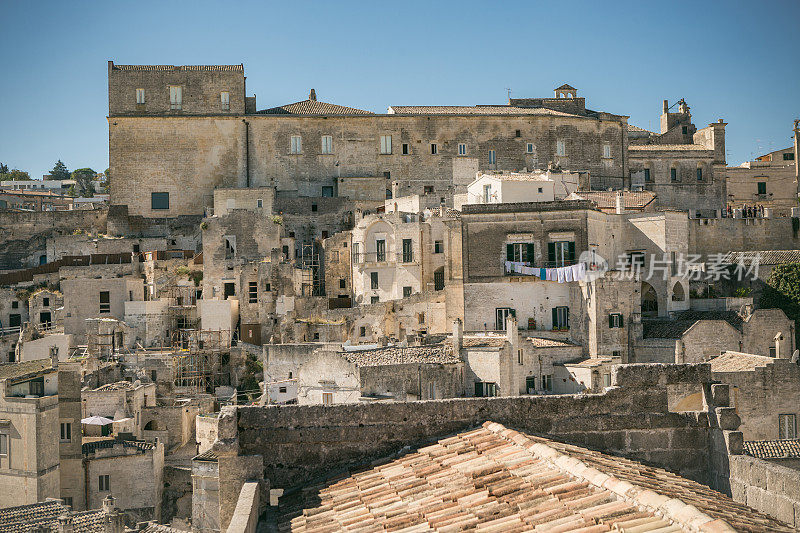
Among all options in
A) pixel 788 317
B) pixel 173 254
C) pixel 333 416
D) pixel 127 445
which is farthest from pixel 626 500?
pixel 173 254

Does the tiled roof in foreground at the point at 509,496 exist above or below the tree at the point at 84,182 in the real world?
below

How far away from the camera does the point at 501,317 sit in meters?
35.3

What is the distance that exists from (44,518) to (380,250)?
22.5 metres

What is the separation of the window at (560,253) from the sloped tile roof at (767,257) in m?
10.5

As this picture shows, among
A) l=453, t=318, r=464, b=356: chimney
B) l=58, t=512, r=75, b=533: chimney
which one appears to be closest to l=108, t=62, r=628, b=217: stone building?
l=453, t=318, r=464, b=356: chimney

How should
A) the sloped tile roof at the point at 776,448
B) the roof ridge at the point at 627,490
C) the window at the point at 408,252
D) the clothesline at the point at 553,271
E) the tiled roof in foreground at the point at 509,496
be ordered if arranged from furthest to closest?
the window at the point at 408,252 → the clothesline at the point at 553,271 → the sloped tile roof at the point at 776,448 → the tiled roof in foreground at the point at 509,496 → the roof ridge at the point at 627,490

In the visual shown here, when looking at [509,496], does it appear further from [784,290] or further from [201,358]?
[784,290]

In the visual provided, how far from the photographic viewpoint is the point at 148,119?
53906 millimetres

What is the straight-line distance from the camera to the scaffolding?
40031mm

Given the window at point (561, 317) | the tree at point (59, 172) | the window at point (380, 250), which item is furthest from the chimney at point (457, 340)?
the tree at point (59, 172)

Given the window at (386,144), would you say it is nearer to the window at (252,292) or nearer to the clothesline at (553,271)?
the window at (252,292)

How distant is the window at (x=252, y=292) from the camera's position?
4291cm

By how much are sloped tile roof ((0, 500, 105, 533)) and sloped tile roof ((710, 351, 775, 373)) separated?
18844 millimetres

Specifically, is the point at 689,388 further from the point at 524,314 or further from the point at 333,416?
the point at 524,314
